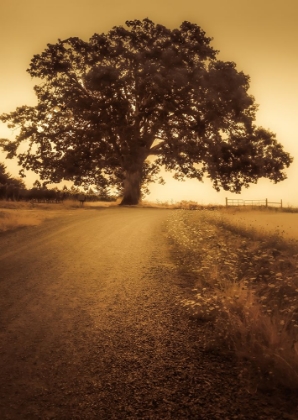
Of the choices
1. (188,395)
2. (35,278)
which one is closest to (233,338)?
(188,395)

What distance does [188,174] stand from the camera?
37.4 m

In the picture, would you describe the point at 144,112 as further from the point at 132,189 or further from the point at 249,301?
the point at 249,301

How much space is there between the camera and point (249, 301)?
6969 mm

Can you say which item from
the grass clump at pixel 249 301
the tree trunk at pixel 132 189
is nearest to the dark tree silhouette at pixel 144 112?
the tree trunk at pixel 132 189

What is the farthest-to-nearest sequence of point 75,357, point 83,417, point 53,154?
point 53,154, point 75,357, point 83,417

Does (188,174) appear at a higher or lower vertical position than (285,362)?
higher

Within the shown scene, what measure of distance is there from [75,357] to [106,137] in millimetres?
32641

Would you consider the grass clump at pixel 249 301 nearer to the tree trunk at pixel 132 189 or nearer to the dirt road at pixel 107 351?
the dirt road at pixel 107 351

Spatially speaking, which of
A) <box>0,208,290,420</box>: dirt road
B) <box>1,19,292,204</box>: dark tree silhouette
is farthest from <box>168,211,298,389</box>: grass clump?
<box>1,19,292,204</box>: dark tree silhouette

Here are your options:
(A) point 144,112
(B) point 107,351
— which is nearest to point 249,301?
(B) point 107,351

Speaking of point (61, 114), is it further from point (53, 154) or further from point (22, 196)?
point (22, 196)

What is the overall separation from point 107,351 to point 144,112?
105ft

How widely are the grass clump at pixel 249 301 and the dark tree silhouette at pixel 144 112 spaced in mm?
21646

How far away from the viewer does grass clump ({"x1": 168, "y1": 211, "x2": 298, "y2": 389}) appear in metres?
5.00
